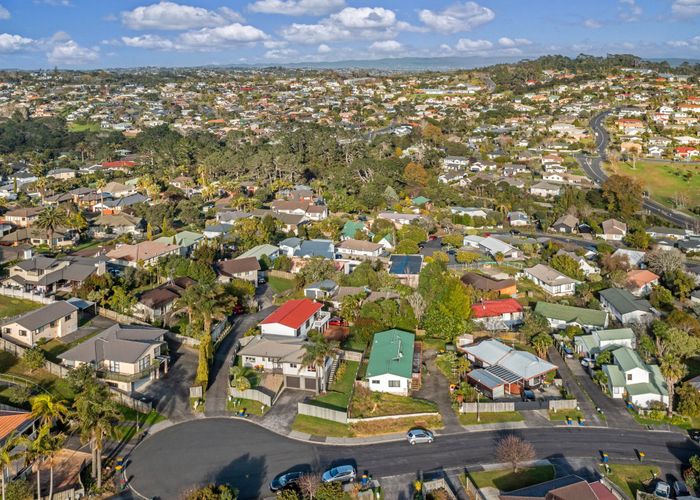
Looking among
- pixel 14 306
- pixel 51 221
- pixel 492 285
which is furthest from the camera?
pixel 51 221

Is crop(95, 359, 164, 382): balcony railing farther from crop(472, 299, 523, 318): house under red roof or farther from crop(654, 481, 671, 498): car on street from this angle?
crop(654, 481, 671, 498): car on street

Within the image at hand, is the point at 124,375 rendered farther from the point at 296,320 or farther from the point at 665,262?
the point at 665,262

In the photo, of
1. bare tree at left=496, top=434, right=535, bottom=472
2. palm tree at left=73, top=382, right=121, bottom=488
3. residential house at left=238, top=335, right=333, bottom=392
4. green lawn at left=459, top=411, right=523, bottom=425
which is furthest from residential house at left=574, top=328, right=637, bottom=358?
palm tree at left=73, top=382, right=121, bottom=488

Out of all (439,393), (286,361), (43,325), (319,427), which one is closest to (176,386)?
(286,361)

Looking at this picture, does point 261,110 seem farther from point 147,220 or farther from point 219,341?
point 219,341

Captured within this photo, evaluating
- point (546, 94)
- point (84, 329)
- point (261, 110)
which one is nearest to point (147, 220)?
point (84, 329)

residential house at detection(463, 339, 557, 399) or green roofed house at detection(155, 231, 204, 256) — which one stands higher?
green roofed house at detection(155, 231, 204, 256)
